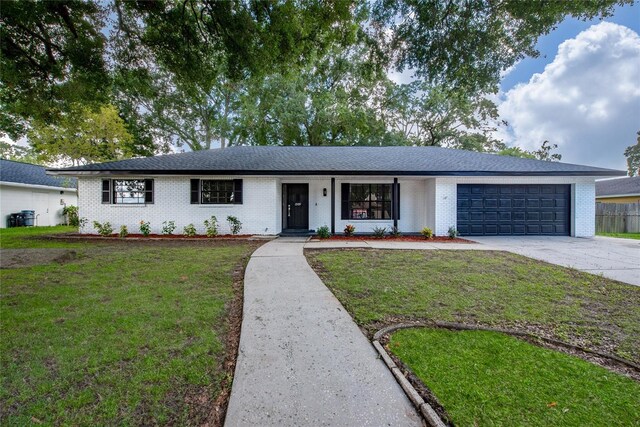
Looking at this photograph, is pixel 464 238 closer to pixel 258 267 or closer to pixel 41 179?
pixel 258 267

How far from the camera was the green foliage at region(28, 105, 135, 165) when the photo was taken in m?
16.6

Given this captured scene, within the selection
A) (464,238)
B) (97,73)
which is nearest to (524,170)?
(464,238)

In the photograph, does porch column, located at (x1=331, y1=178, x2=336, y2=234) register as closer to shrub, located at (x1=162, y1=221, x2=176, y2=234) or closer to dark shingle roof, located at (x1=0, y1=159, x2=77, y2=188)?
shrub, located at (x1=162, y1=221, x2=176, y2=234)

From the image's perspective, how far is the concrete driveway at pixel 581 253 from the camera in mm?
6195

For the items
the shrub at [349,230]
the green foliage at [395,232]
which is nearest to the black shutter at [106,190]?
the shrub at [349,230]

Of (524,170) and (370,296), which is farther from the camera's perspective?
(524,170)

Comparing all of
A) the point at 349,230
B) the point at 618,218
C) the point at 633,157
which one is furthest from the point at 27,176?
the point at 633,157

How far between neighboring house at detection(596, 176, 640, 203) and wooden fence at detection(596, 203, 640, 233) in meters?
4.92

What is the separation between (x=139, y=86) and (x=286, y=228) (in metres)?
7.24

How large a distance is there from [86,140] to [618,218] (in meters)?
30.2

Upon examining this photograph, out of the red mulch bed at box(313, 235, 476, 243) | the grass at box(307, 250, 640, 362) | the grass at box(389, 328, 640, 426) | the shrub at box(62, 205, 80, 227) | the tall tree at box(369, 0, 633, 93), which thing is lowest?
the grass at box(389, 328, 640, 426)

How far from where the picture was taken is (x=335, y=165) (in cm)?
1186

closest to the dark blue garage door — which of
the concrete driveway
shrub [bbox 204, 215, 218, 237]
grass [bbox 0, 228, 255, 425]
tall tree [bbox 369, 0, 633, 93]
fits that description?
the concrete driveway

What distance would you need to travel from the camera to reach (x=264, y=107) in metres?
23.2
